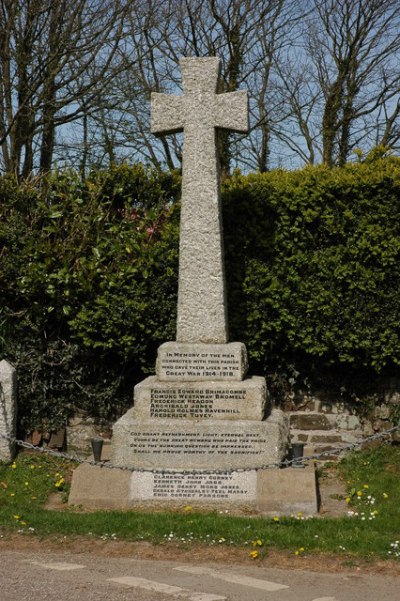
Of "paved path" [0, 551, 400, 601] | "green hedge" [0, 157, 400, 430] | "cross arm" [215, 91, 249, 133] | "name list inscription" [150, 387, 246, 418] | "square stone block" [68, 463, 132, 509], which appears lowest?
"paved path" [0, 551, 400, 601]

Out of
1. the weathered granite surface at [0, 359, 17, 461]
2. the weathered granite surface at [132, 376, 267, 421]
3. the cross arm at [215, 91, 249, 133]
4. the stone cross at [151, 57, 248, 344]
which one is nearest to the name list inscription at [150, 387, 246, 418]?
the weathered granite surface at [132, 376, 267, 421]

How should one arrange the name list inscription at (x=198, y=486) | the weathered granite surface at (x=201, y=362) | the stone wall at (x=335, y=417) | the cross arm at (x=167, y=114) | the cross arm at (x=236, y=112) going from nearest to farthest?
the name list inscription at (x=198, y=486)
the weathered granite surface at (x=201, y=362)
the cross arm at (x=236, y=112)
the cross arm at (x=167, y=114)
the stone wall at (x=335, y=417)

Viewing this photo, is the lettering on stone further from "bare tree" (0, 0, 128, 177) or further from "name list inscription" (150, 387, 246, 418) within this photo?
"bare tree" (0, 0, 128, 177)

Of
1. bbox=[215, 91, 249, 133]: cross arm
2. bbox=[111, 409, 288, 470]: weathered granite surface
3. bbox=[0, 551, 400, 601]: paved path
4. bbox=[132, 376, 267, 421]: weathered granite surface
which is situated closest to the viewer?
bbox=[0, 551, 400, 601]: paved path

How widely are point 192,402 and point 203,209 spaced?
6.50 feet

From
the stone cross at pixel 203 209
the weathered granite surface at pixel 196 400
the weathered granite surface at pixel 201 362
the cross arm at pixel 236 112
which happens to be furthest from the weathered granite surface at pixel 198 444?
the cross arm at pixel 236 112

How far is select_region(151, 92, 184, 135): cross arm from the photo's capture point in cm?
884

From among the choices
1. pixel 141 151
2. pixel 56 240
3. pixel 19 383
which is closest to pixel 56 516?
pixel 19 383

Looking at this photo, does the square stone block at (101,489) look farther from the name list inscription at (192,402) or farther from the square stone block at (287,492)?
the square stone block at (287,492)

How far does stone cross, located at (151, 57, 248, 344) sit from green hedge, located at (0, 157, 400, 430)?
1527 mm

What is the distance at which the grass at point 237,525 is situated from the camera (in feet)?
21.4

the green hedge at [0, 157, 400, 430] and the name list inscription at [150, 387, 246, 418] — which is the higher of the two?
the green hedge at [0, 157, 400, 430]

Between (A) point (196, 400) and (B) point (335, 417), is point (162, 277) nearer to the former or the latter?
(A) point (196, 400)

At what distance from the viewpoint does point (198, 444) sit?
8.21 meters
